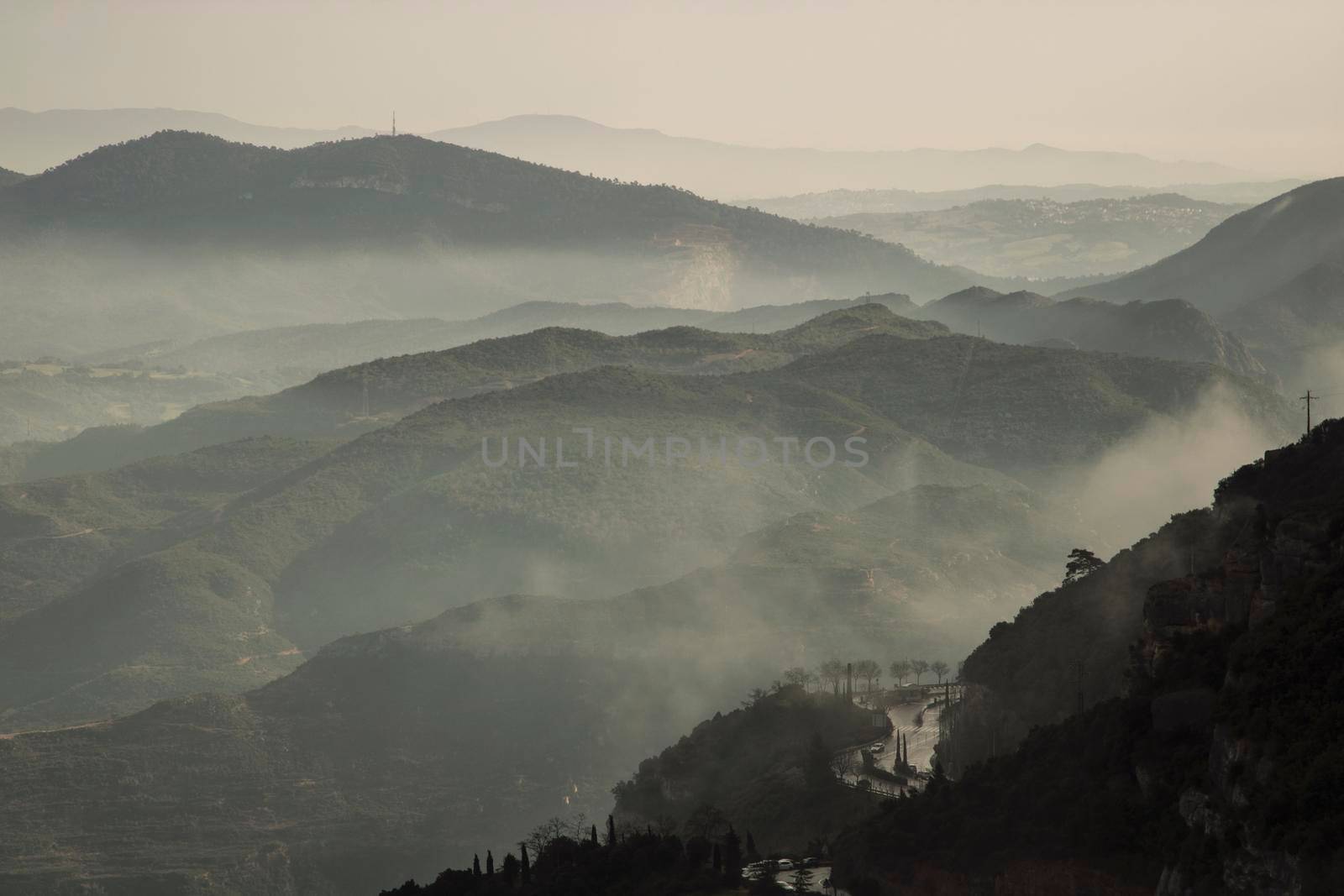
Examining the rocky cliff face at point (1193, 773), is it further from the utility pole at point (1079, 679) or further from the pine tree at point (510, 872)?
the pine tree at point (510, 872)

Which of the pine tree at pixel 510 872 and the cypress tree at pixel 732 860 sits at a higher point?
the cypress tree at pixel 732 860

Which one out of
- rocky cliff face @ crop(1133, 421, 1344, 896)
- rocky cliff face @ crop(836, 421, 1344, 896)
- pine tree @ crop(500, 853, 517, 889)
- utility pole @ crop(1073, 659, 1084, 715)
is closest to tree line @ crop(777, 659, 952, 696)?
utility pole @ crop(1073, 659, 1084, 715)

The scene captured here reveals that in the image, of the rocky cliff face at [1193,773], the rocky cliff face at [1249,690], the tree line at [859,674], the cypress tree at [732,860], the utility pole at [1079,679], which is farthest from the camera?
the tree line at [859,674]

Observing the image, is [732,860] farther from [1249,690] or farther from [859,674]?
[859,674]

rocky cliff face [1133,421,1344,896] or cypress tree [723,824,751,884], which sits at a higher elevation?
rocky cliff face [1133,421,1344,896]

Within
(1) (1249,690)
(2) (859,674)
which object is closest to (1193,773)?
(1) (1249,690)

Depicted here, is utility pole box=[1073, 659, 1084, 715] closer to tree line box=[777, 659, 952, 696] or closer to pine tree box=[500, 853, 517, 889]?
pine tree box=[500, 853, 517, 889]

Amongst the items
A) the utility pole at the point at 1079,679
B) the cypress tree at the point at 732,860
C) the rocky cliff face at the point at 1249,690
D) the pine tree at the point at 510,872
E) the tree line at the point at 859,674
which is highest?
the rocky cliff face at the point at 1249,690

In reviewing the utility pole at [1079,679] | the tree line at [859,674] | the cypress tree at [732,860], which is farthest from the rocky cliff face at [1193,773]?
the tree line at [859,674]

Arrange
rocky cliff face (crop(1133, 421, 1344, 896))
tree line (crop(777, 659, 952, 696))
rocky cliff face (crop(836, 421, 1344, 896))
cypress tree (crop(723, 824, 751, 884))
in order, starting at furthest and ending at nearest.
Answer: tree line (crop(777, 659, 952, 696)) → cypress tree (crop(723, 824, 751, 884)) → rocky cliff face (crop(836, 421, 1344, 896)) → rocky cliff face (crop(1133, 421, 1344, 896))

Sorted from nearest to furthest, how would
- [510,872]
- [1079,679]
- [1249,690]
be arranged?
[1249,690] < [1079,679] < [510,872]

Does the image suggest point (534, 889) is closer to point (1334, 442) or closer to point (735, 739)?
point (735, 739)
